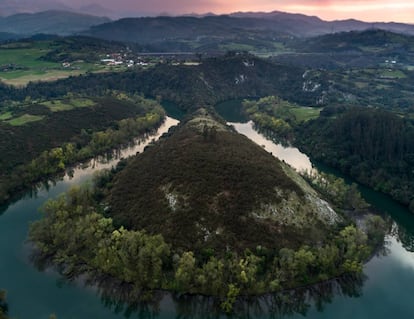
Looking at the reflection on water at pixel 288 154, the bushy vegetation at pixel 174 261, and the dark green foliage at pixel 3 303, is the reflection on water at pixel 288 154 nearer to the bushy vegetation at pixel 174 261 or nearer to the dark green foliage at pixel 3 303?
the bushy vegetation at pixel 174 261

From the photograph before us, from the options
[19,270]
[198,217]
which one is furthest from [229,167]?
[19,270]

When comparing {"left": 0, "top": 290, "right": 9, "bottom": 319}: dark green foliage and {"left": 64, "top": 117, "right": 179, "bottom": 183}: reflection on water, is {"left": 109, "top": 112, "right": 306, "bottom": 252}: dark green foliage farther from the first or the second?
{"left": 0, "top": 290, "right": 9, "bottom": 319}: dark green foliage

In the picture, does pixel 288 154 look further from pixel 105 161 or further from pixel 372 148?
Answer: pixel 105 161

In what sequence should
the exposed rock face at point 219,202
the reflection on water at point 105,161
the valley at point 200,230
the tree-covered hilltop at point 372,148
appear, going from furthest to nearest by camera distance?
the reflection on water at point 105,161, the tree-covered hilltop at point 372,148, the exposed rock face at point 219,202, the valley at point 200,230

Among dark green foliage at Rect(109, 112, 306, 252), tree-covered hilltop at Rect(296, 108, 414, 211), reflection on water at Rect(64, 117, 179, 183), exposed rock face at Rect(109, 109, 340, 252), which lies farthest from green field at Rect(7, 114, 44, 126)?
tree-covered hilltop at Rect(296, 108, 414, 211)

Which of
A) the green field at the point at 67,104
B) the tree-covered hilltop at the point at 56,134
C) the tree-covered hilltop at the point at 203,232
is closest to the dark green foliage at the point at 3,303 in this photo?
the tree-covered hilltop at the point at 203,232

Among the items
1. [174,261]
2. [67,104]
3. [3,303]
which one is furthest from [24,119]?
[174,261]

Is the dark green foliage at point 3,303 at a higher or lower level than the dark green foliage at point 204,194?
lower
